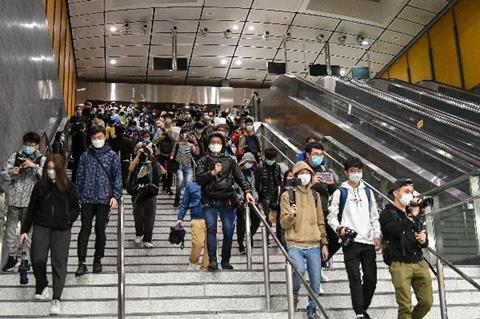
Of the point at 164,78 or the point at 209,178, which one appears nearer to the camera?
the point at 209,178

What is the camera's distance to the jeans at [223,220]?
6.65m

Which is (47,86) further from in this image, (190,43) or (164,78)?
(164,78)

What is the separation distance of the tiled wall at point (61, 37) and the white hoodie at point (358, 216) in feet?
32.5

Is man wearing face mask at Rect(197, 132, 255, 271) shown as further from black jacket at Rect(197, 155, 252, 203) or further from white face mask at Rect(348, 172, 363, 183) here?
white face mask at Rect(348, 172, 363, 183)

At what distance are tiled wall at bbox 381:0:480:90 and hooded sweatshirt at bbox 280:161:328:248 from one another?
46.6 ft

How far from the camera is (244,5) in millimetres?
19891

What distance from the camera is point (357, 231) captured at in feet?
18.5

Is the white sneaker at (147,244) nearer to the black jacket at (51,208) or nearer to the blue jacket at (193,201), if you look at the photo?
the blue jacket at (193,201)

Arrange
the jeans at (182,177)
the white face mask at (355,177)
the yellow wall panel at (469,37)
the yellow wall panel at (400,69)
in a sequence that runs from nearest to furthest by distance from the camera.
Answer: the white face mask at (355,177)
the jeans at (182,177)
the yellow wall panel at (469,37)
the yellow wall panel at (400,69)

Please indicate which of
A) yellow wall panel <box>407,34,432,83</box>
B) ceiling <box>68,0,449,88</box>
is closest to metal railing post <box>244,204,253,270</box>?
ceiling <box>68,0,449,88</box>

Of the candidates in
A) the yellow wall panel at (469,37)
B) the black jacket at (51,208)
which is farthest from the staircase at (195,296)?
the yellow wall panel at (469,37)

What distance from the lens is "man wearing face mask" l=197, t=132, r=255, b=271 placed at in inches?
264

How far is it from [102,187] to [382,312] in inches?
124

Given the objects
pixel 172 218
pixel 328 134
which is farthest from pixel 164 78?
pixel 172 218
